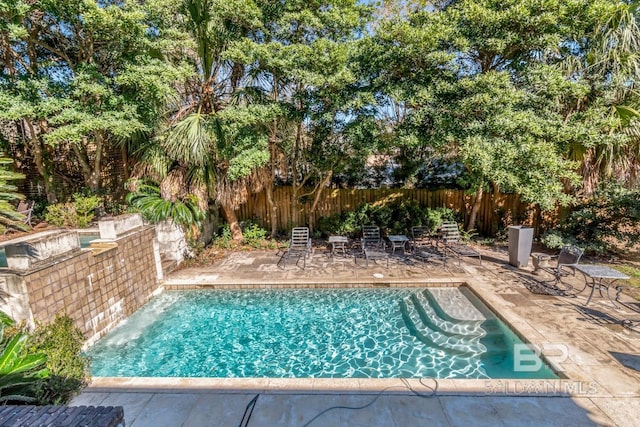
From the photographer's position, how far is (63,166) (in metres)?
11.2

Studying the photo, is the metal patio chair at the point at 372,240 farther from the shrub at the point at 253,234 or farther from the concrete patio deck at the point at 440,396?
the concrete patio deck at the point at 440,396

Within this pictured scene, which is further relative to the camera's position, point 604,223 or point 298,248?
point 298,248

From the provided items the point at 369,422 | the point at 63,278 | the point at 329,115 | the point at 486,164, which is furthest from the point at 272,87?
the point at 369,422

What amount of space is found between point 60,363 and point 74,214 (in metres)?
7.71

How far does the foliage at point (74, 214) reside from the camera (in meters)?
9.60

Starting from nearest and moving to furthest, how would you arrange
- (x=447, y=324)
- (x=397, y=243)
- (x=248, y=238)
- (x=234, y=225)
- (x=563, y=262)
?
1. (x=447, y=324)
2. (x=563, y=262)
3. (x=397, y=243)
4. (x=248, y=238)
5. (x=234, y=225)

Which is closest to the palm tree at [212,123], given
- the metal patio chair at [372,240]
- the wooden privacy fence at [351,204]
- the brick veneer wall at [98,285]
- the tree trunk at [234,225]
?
the tree trunk at [234,225]

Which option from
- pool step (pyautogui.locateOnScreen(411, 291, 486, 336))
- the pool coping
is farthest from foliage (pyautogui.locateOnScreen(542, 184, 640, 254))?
the pool coping

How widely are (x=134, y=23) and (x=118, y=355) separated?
678cm

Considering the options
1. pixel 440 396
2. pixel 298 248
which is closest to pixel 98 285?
pixel 298 248

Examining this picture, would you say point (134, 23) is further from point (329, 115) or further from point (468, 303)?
point (468, 303)

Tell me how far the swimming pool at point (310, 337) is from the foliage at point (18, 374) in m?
1.42

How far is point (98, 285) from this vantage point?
5.64 meters

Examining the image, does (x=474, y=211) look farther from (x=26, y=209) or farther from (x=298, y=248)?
(x=26, y=209)
